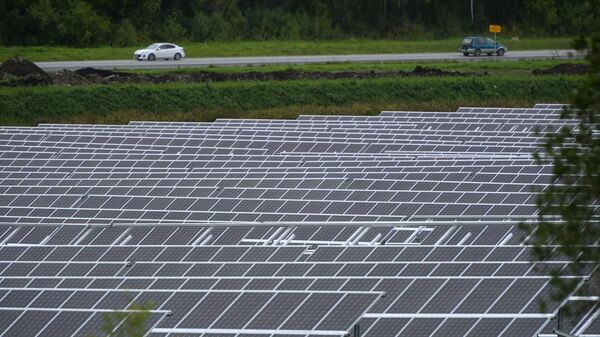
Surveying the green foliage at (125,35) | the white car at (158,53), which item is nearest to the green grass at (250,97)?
the white car at (158,53)

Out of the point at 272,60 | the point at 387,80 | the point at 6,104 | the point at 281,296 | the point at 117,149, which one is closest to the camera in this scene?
the point at 281,296

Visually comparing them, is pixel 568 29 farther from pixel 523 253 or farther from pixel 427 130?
pixel 523 253

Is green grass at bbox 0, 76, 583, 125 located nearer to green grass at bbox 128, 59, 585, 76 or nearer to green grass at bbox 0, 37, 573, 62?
green grass at bbox 128, 59, 585, 76

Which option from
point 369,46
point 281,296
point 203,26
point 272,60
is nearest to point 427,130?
point 281,296

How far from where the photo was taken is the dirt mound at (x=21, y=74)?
52062 mm

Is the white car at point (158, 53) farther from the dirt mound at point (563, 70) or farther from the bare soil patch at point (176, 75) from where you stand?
the dirt mound at point (563, 70)

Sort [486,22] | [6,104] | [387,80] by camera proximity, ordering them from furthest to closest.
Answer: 1. [486,22]
2. [387,80]
3. [6,104]

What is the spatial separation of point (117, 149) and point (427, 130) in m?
10.1

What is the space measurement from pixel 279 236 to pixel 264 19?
63240 mm

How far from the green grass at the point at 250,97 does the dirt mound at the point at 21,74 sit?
5.36 ft

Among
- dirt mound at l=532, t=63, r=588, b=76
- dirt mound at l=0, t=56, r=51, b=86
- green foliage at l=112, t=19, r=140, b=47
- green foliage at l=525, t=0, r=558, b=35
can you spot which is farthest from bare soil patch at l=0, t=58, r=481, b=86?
green foliage at l=525, t=0, r=558, b=35

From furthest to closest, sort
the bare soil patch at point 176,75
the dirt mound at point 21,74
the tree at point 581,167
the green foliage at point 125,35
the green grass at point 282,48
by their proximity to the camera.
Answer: the green foliage at point 125,35, the green grass at point 282,48, the bare soil patch at point 176,75, the dirt mound at point 21,74, the tree at point 581,167

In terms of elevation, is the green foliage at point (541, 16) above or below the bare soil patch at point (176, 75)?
below

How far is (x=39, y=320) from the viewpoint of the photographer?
11.8 m
